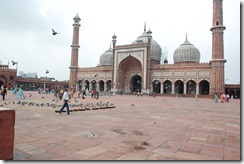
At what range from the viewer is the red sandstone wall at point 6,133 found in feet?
8.23

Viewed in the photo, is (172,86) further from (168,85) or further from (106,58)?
(106,58)

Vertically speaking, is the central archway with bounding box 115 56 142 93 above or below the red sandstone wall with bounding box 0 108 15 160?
above

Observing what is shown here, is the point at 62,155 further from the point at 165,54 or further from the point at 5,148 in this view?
the point at 165,54

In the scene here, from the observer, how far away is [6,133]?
2561mm

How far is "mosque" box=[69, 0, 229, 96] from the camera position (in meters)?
29.7

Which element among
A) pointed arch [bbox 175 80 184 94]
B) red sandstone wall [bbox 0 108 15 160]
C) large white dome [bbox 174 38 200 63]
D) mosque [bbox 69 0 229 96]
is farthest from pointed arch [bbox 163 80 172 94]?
red sandstone wall [bbox 0 108 15 160]

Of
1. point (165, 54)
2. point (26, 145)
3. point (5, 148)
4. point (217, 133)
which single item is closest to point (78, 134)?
point (26, 145)

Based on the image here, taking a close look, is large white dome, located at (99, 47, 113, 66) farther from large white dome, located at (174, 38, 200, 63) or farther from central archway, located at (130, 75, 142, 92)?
large white dome, located at (174, 38, 200, 63)

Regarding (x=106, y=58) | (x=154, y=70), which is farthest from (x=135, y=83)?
(x=106, y=58)

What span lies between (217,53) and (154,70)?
10.5 meters

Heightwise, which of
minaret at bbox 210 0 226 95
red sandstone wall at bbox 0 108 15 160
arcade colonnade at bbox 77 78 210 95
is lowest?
red sandstone wall at bbox 0 108 15 160

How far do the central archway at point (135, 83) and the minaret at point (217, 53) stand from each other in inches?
592

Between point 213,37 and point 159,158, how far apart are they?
103 ft

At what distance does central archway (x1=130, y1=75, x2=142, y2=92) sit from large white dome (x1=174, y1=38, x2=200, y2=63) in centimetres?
813
